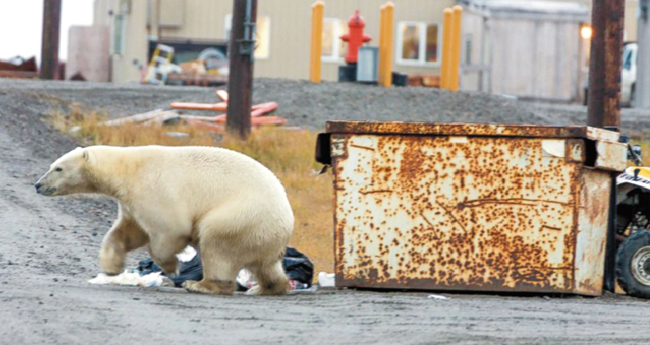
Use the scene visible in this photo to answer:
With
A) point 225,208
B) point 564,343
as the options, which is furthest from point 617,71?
point 564,343

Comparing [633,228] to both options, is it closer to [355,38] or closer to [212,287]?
[212,287]

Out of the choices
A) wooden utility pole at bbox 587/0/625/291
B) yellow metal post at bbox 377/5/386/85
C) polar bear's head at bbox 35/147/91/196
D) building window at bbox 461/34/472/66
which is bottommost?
polar bear's head at bbox 35/147/91/196

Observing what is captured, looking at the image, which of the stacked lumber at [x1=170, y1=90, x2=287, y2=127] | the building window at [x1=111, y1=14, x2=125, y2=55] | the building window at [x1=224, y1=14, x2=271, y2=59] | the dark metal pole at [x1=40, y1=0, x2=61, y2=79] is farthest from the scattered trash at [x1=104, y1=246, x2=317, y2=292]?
the building window at [x1=111, y1=14, x2=125, y2=55]

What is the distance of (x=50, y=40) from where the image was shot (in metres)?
30.7

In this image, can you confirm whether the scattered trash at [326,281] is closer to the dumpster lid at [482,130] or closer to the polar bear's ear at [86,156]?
the dumpster lid at [482,130]

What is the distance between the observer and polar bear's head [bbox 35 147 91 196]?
9.37 metres

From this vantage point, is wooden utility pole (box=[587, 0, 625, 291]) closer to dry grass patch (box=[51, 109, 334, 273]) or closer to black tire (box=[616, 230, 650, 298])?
dry grass patch (box=[51, 109, 334, 273])

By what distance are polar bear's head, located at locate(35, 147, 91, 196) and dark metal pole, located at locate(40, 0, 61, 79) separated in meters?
21.6

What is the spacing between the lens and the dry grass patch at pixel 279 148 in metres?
15.5

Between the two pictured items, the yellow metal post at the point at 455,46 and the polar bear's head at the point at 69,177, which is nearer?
the polar bear's head at the point at 69,177

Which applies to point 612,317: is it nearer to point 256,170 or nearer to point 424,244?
point 424,244

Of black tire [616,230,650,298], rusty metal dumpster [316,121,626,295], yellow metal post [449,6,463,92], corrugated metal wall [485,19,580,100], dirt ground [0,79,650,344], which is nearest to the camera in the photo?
dirt ground [0,79,650,344]

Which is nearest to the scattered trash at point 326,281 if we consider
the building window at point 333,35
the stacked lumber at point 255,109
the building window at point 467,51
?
the stacked lumber at point 255,109

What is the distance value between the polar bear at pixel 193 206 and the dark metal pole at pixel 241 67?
984 centimetres
